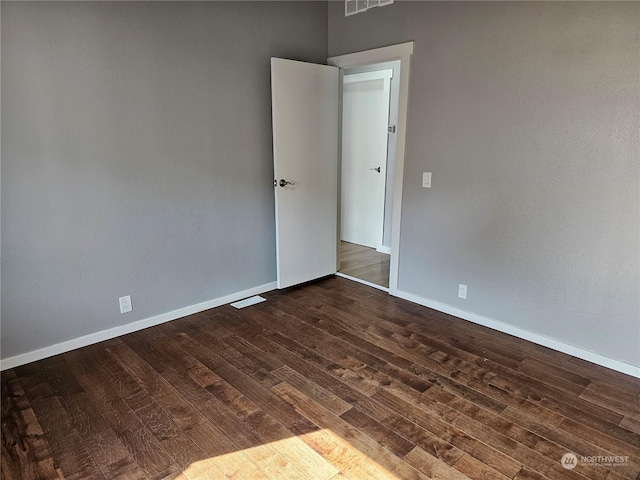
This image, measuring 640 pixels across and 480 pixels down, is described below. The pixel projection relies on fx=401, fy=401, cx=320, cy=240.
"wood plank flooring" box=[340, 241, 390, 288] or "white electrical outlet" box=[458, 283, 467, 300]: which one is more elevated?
"white electrical outlet" box=[458, 283, 467, 300]

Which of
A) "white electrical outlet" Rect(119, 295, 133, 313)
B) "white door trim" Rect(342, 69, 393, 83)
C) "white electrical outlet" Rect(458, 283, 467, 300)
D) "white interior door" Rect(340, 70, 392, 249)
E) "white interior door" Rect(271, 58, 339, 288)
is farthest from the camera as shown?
"white interior door" Rect(340, 70, 392, 249)

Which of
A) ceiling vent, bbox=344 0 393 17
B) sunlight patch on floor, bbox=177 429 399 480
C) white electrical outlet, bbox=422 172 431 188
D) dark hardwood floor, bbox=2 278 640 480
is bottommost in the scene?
sunlight patch on floor, bbox=177 429 399 480

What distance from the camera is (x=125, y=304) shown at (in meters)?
2.88

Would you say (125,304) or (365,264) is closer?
(125,304)

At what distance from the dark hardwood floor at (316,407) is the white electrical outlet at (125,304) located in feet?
0.65

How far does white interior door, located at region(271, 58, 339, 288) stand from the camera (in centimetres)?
338

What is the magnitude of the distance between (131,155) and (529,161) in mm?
2678

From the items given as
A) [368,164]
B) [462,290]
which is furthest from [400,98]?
[368,164]

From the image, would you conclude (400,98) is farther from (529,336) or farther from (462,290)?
(529,336)

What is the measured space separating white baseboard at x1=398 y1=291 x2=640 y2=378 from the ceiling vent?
2.44 meters

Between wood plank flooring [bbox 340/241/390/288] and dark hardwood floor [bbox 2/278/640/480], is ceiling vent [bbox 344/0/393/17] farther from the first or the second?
dark hardwood floor [bbox 2/278/640/480]

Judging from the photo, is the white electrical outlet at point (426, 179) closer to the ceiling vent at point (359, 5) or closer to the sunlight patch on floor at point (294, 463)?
the ceiling vent at point (359, 5)

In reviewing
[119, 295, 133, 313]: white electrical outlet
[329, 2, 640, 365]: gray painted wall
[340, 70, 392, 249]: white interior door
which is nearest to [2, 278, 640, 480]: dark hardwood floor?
[119, 295, 133, 313]: white electrical outlet

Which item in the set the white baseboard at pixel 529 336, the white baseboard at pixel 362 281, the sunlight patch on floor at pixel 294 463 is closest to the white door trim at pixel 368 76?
the white baseboard at pixel 362 281
